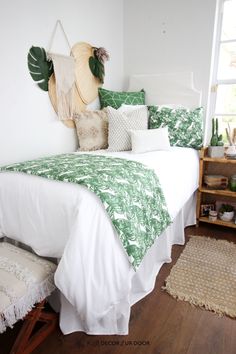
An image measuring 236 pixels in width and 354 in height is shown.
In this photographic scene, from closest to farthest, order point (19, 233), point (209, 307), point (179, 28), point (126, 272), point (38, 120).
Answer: point (126, 272) → point (19, 233) → point (209, 307) → point (38, 120) → point (179, 28)

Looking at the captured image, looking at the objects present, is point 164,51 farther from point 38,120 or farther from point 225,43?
point 38,120

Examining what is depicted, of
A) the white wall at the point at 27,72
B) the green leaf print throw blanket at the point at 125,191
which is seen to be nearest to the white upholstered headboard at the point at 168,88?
the white wall at the point at 27,72

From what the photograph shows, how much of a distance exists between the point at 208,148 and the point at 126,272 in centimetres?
157

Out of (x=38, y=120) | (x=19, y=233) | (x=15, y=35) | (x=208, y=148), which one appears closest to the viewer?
(x=19, y=233)

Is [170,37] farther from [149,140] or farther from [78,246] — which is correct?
[78,246]

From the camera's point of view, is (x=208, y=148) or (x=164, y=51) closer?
(x=208, y=148)

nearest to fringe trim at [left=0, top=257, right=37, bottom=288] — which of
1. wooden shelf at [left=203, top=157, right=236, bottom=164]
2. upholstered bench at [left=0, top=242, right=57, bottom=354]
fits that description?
upholstered bench at [left=0, top=242, right=57, bottom=354]

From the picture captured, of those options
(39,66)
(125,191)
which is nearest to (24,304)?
(125,191)

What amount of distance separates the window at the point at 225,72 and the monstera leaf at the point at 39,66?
1625mm

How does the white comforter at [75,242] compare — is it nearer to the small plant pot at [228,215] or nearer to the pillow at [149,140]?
the pillow at [149,140]

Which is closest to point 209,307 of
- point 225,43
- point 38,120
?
point 38,120

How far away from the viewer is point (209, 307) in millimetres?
1415

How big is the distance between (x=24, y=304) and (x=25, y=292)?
50 millimetres

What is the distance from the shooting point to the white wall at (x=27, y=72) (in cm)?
165
